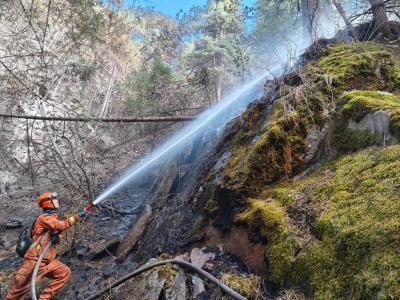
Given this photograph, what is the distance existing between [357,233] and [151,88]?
11.6 m

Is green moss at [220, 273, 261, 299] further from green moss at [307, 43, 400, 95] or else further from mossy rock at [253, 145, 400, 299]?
green moss at [307, 43, 400, 95]

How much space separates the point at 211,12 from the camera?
81.6ft

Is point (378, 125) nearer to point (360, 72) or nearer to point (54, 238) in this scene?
point (360, 72)

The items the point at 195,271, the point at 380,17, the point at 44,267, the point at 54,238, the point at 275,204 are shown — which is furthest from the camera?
the point at 380,17

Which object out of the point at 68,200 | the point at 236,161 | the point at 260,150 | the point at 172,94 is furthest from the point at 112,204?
the point at 260,150

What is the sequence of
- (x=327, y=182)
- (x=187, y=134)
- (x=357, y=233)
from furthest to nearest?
(x=187, y=134) → (x=327, y=182) → (x=357, y=233)

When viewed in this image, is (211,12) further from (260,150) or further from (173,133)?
(260,150)

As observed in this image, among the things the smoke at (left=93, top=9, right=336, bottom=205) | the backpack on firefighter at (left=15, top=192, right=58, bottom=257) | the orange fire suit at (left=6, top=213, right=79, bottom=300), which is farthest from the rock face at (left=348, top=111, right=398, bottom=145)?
the smoke at (left=93, top=9, right=336, bottom=205)

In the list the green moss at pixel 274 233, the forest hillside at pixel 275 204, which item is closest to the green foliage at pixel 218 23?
the forest hillside at pixel 275 204

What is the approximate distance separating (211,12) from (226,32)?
1750 mm

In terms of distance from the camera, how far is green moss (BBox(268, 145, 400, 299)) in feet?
8.02

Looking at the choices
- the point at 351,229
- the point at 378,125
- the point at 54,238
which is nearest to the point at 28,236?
the point at 54,238

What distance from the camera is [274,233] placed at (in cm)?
382

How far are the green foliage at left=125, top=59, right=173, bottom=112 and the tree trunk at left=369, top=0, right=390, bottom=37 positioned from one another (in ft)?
24.1
